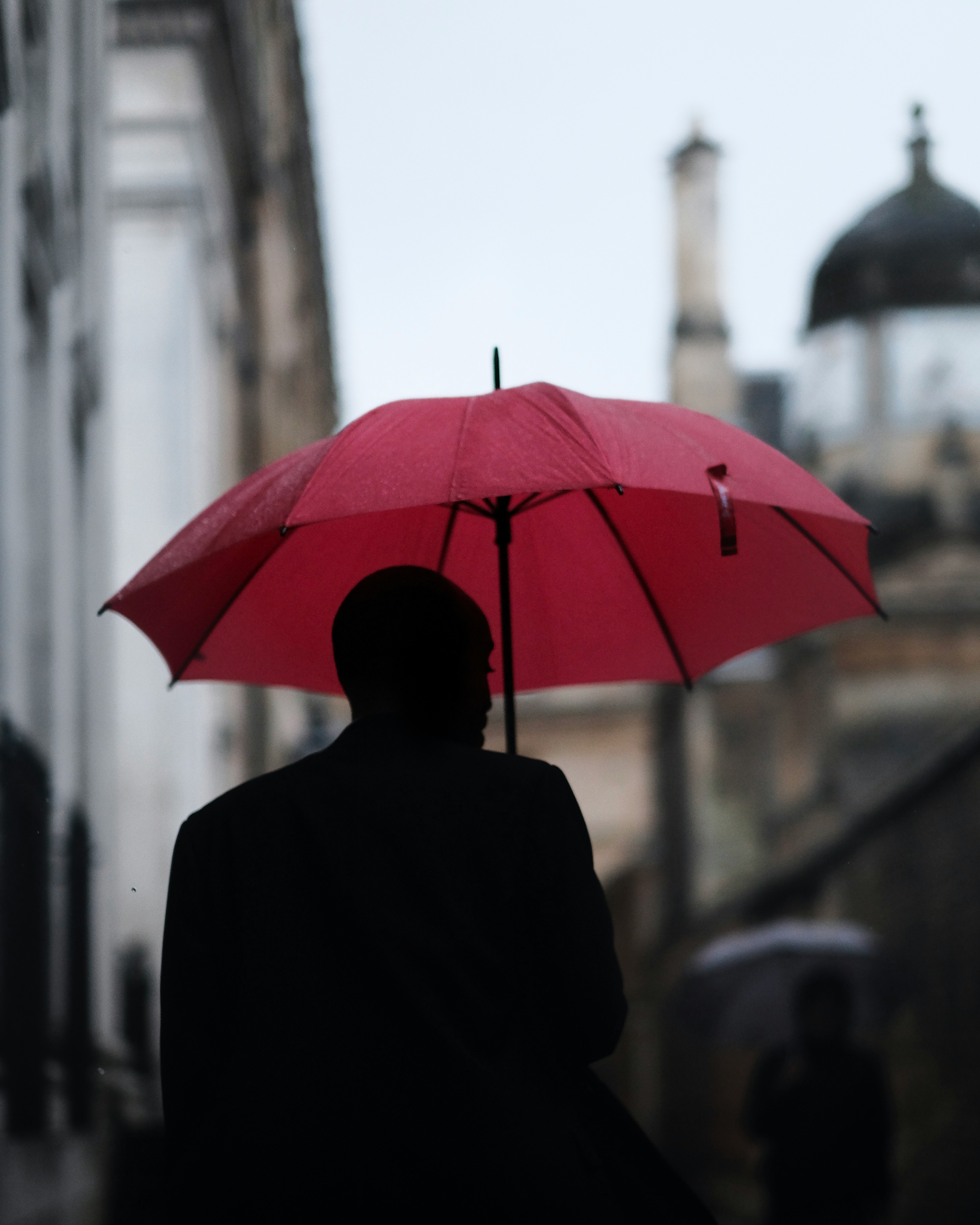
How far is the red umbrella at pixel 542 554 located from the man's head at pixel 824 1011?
3543 millimetres

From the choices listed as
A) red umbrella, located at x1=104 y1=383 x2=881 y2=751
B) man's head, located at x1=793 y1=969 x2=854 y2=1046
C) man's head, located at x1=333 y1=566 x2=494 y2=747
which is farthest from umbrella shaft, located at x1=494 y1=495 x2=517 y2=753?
man's head, located at x1=793 y1=969 x2=854 y2=1046

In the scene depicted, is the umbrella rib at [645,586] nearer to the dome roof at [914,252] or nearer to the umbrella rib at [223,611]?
the umbrella rib at [223,611]

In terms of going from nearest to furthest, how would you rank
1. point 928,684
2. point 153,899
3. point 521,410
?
point 521,410
point 153,899
point 928,684

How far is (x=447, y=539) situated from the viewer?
12.2 feet

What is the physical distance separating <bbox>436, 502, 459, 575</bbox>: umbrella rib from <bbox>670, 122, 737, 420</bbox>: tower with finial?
29.8 m

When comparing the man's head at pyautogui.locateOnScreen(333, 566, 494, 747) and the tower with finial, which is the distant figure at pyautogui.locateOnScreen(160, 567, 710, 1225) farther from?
the tower with finial

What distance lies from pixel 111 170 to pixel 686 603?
859 cm

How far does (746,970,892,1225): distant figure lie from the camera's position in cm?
696

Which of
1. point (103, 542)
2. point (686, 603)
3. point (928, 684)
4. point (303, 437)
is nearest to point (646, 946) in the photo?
point (928, 684)

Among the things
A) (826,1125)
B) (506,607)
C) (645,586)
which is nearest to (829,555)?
(645,586)

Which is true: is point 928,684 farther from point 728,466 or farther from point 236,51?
point 728,466

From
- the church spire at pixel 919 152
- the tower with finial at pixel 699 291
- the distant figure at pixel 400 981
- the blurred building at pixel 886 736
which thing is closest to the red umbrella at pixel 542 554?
the distant figure at pixel 400 981

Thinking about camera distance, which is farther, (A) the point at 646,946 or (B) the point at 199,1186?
(A) the point at 646,946

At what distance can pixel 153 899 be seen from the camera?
10.8 meters
